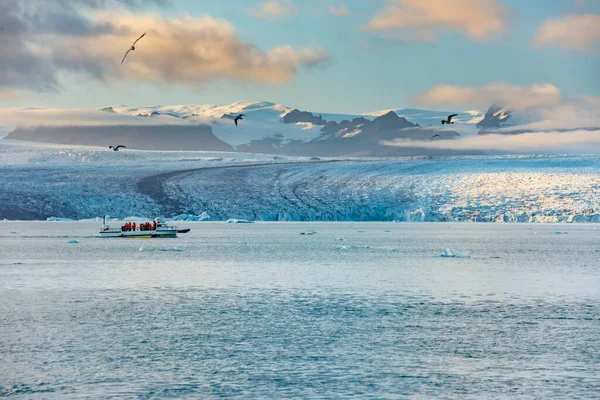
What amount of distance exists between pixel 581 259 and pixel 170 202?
45786mm

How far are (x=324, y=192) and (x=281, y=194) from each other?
377cm

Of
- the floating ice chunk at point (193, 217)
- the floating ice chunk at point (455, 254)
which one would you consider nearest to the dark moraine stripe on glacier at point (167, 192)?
the floating ice chunk at point (193, 217)

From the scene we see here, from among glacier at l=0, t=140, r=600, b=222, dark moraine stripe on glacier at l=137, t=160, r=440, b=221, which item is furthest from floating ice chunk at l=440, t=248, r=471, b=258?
dark moraine stripe on glacier at l=137, t=160, r=440, b=221

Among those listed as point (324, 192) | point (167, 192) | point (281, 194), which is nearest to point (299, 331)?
point (281, 194)

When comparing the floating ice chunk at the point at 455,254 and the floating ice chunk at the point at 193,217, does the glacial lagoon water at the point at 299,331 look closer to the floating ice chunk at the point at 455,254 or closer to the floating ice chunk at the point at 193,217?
the floating ice chunk at the point at 455,254

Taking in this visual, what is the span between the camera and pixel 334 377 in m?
11.2

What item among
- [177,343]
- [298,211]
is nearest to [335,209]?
[298,211]

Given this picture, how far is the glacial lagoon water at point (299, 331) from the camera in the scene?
10766mm

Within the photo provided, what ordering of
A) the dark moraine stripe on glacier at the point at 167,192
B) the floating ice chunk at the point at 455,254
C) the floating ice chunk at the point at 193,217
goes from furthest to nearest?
the dark moraine stripe on glacier at the point at 167,192, the floating ice chunk at the point at 193,217, the floating ice chunk at the point at 455,254

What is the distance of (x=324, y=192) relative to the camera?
74.2 metres

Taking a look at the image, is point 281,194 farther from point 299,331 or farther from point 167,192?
point 299,331

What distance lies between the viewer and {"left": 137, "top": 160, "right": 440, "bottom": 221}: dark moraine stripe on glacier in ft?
232

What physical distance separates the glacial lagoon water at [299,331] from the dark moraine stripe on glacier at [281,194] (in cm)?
4202

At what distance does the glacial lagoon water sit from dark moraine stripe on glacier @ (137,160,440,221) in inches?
1654
